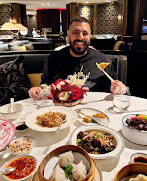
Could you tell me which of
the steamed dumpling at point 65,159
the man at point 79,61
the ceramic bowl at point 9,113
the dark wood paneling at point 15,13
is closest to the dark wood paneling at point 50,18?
the dark wood paneling at point 15,13

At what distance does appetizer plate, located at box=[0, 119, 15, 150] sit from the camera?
85 cm

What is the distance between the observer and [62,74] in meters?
2.20

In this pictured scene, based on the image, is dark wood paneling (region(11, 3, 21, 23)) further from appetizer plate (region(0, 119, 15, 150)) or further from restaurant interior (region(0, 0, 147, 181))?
appetizer plate (region(0, 119, 15, 150))

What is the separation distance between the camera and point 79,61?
7.31 feet

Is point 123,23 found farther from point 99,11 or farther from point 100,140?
point 100,140

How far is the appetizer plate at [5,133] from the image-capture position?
2.79ft

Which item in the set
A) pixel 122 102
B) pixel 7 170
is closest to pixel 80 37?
pixel 122 102

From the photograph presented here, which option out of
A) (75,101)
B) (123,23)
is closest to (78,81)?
(75,101)

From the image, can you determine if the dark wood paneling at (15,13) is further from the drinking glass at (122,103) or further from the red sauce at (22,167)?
the red sauce at (22,167)

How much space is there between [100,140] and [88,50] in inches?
65.8

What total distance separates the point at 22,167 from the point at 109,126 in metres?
0.62

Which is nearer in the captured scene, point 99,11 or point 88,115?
point 88,115

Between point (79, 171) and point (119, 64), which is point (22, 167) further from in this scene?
point (119, 64)

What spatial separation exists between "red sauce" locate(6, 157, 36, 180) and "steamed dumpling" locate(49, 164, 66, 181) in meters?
0.18
